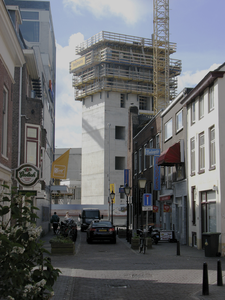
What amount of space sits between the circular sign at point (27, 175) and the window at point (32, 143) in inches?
303

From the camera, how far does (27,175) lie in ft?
51.8

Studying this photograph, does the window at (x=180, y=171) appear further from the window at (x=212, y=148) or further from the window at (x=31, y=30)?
the window at (x=31, y=30)

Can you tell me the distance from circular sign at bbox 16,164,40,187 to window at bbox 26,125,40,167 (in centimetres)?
771

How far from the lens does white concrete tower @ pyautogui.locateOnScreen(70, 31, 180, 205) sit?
228 ft

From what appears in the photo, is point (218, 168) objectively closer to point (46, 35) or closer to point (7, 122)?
point (7, 122)

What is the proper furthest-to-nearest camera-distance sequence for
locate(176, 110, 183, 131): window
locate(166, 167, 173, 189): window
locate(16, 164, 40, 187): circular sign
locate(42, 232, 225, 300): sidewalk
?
locate(166, 167, 173, 189): window → locate(176, 110, 183, 131): window → locate(16, 164, 40, 187): circular sign → locate(42, 232, 225, 300): sidewalk

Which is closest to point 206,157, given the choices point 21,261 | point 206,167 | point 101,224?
point 206,167

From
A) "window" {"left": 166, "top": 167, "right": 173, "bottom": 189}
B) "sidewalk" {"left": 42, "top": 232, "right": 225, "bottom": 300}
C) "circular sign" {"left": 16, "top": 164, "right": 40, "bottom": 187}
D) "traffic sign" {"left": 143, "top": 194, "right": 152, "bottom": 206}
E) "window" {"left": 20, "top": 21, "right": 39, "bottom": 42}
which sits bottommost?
"sidewalk" {"left": 42, "top": 232, "right": 225, "bottom": 300}

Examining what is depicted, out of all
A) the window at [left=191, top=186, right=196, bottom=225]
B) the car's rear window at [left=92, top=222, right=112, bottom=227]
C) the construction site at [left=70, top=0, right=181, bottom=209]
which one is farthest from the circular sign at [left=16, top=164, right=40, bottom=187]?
the construction site at [left=70, top=0, right=181, bottom=209]

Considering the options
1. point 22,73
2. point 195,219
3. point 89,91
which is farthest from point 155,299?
point 89,91

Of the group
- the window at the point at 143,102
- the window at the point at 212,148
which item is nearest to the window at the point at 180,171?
the window at the point at 212,148

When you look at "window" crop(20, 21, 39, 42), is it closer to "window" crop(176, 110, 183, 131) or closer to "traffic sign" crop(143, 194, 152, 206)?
"window" crop(176, 110, 183, 131)

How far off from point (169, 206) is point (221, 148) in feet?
35.1

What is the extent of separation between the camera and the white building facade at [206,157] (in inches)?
757
